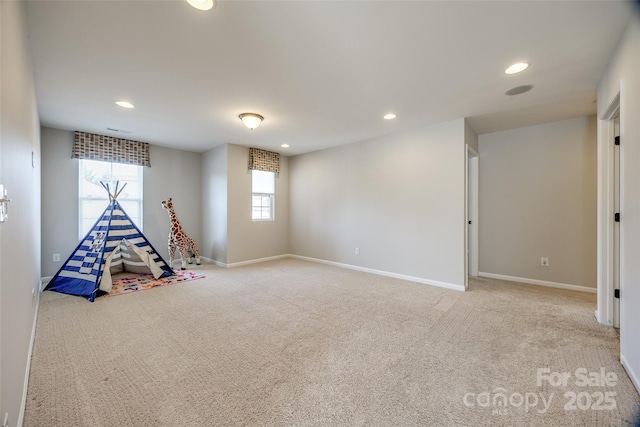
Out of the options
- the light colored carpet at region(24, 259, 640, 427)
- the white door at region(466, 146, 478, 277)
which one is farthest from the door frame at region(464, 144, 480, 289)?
the light colored carpet at region(24, 259, 640, 427)

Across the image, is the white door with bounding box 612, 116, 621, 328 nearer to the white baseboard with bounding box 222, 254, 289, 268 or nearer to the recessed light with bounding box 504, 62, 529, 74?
the recessed light with bounding box 504, 62, 529, 74

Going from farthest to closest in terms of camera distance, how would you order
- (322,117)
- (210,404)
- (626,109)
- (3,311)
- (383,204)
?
(383,204) < (322,117) < (626,109) < (210,404) < (3,311)

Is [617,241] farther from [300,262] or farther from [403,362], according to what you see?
[300,262]

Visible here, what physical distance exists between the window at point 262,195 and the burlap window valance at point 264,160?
0.50 feet

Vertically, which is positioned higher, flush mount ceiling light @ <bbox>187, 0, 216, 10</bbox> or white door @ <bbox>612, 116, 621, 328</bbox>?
flush mount ceiling light @ <bbox>187, 0, 216, 10</bbox>

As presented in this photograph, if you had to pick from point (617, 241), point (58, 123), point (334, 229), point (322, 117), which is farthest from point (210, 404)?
point (58, 123)

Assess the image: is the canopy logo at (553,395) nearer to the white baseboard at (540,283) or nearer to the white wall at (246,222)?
the white baseboard at (540,283)

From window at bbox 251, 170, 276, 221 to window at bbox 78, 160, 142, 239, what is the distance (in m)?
2.19

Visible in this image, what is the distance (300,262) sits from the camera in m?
5.71

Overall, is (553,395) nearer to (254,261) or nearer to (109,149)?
(254,261)

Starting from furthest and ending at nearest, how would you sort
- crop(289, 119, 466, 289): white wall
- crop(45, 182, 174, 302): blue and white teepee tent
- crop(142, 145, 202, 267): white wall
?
crop(142, 145, 202, 267): white wall
crop(289, 119, 466, 289): white wall
crop(45, 182, 174, 302): blue and white teepee tent

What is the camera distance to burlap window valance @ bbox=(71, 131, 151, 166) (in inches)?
170

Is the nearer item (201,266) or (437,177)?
(437,177)

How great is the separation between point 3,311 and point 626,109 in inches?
158
